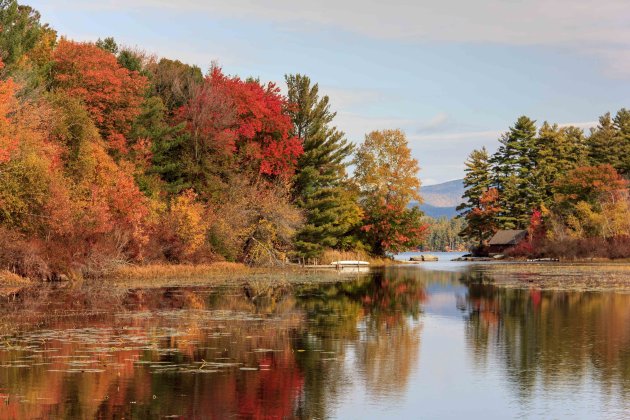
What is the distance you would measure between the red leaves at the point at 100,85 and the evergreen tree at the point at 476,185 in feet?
262

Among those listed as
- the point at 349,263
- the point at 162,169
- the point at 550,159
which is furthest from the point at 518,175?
the point at 162,169

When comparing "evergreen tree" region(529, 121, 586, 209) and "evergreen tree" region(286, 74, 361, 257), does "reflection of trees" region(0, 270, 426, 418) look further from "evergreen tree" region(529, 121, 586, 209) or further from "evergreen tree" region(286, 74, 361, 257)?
"evergreen tree" region(529, 121, 586, 209)

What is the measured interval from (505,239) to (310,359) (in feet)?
336

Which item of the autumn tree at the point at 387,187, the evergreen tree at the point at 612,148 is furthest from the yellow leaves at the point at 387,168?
the evergreen tree at the point at 612,148

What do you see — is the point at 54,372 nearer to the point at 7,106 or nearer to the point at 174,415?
the point at 174,415

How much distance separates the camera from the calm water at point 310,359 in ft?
43.9

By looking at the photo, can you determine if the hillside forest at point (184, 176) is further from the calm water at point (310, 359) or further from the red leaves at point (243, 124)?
the calm water at point (310, 359)

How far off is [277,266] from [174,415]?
53308mm

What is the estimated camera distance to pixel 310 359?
18.1 meters

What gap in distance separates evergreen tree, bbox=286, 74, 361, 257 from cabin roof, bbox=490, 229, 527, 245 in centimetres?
3980

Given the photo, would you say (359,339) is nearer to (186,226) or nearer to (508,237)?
(186,226)

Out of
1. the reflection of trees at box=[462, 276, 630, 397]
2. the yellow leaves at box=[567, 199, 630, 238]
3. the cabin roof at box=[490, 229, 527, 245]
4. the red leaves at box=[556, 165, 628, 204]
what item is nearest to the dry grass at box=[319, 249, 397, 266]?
the yellow leaves at box=[567, 199, 630, 238]

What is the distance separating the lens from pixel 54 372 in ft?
52.3

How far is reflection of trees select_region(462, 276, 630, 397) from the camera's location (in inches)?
645
